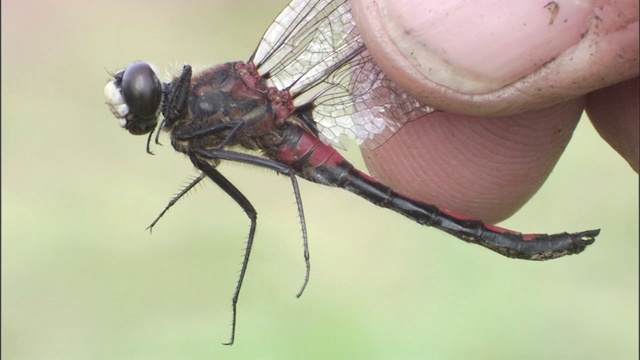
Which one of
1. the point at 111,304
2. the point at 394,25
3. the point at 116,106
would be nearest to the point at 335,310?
the point at 111,304

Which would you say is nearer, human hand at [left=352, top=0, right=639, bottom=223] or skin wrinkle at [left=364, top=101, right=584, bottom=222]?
human hand at [left=352, top=0, right=639, bottom=223]

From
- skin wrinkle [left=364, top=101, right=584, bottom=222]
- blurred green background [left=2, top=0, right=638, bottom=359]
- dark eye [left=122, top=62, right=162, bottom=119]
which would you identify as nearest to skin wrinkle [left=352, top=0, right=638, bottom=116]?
skin wrinkle [left=364, top=101, right=584, bottom=222]

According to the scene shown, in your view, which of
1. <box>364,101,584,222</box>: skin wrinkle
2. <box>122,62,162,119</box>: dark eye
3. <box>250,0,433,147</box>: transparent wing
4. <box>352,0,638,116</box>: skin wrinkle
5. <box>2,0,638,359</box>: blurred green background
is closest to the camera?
<box>352,0,638,116</box>: skin wrinkle

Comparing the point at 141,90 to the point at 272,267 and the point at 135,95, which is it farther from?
the point at 272,267

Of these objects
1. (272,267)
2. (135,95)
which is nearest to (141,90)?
(135,95)

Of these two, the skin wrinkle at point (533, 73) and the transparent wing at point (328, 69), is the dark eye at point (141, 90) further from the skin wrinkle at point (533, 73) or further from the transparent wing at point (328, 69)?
the skin wrinkle at point (533, 73)

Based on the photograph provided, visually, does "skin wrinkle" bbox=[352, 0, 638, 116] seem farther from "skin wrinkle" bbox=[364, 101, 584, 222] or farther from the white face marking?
the white face marking

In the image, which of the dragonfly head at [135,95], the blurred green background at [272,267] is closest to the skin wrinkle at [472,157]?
the dragonfly head at [135,95]
